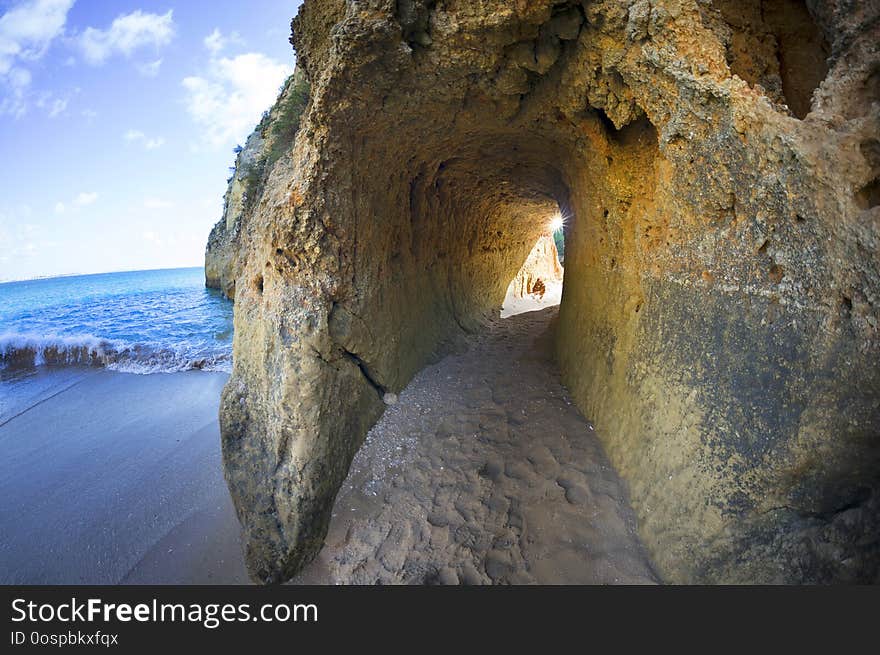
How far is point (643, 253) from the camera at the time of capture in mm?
2977

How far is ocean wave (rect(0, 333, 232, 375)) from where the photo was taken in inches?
391

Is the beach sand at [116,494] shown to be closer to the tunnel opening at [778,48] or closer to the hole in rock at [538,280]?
the tunnel opening at [778,48]

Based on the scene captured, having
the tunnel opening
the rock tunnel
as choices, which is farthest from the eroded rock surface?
the tunnel opening

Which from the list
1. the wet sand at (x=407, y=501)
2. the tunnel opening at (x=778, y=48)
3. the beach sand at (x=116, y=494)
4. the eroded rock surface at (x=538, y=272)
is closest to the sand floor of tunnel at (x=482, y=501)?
the wet sand at (x=407, y=501)

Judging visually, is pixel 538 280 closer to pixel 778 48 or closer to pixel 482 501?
pixel 778 48

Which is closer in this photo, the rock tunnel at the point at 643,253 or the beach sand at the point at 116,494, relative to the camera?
the rock tunnel at the point at 643,253

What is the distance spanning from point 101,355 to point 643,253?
1379 cm

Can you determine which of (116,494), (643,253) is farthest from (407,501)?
(116,494)

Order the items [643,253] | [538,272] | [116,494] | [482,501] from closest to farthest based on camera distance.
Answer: [643,253] < [482,501] < [116,494] < [538,272]

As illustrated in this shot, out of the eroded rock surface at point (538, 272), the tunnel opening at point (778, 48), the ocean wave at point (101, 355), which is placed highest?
the tunnel opening at point (778, 48)

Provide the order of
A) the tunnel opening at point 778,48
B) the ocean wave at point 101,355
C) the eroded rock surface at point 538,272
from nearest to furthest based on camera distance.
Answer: the tunnel opening at point 778,48 → the ocean wave at point 101,355 → the eroded rock surface at point 538,272

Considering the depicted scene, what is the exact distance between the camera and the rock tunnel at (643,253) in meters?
1.84

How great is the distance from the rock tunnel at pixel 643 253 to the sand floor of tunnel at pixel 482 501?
0.21m
